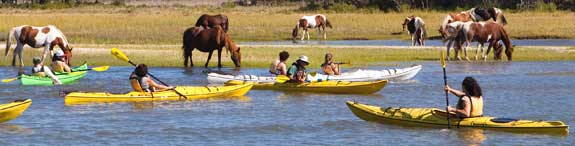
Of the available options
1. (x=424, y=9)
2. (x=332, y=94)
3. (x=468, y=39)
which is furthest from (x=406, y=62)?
(x=424, y=9)

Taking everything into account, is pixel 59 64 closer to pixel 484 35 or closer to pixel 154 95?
pixel 154 95

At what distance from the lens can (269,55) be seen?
116ft

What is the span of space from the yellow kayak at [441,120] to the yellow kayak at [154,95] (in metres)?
4.48

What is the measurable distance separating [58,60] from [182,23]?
28.0 m

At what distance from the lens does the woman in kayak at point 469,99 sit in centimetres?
1710

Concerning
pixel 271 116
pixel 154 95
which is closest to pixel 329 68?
pixel 154 95

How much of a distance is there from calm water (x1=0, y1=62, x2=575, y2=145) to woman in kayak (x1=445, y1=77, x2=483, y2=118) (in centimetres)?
27

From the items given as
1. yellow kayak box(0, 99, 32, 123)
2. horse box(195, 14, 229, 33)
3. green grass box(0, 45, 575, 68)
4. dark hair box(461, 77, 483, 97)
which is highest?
dark hair box(461, 77, 483, 97)

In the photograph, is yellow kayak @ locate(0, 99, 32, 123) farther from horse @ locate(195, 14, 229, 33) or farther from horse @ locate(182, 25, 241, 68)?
horse @ locate(195, 14, 229, 33)

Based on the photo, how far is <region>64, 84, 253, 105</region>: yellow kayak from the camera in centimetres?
2161

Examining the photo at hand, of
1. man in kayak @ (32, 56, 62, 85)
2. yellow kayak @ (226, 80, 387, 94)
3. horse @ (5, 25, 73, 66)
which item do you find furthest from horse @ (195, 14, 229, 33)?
yellow kayak @ (226, 80, 387, 94)

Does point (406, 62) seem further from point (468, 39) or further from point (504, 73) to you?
point (504, 73)

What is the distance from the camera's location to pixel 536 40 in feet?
146

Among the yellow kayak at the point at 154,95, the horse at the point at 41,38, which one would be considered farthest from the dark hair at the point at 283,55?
the horse at the point at 41,38
